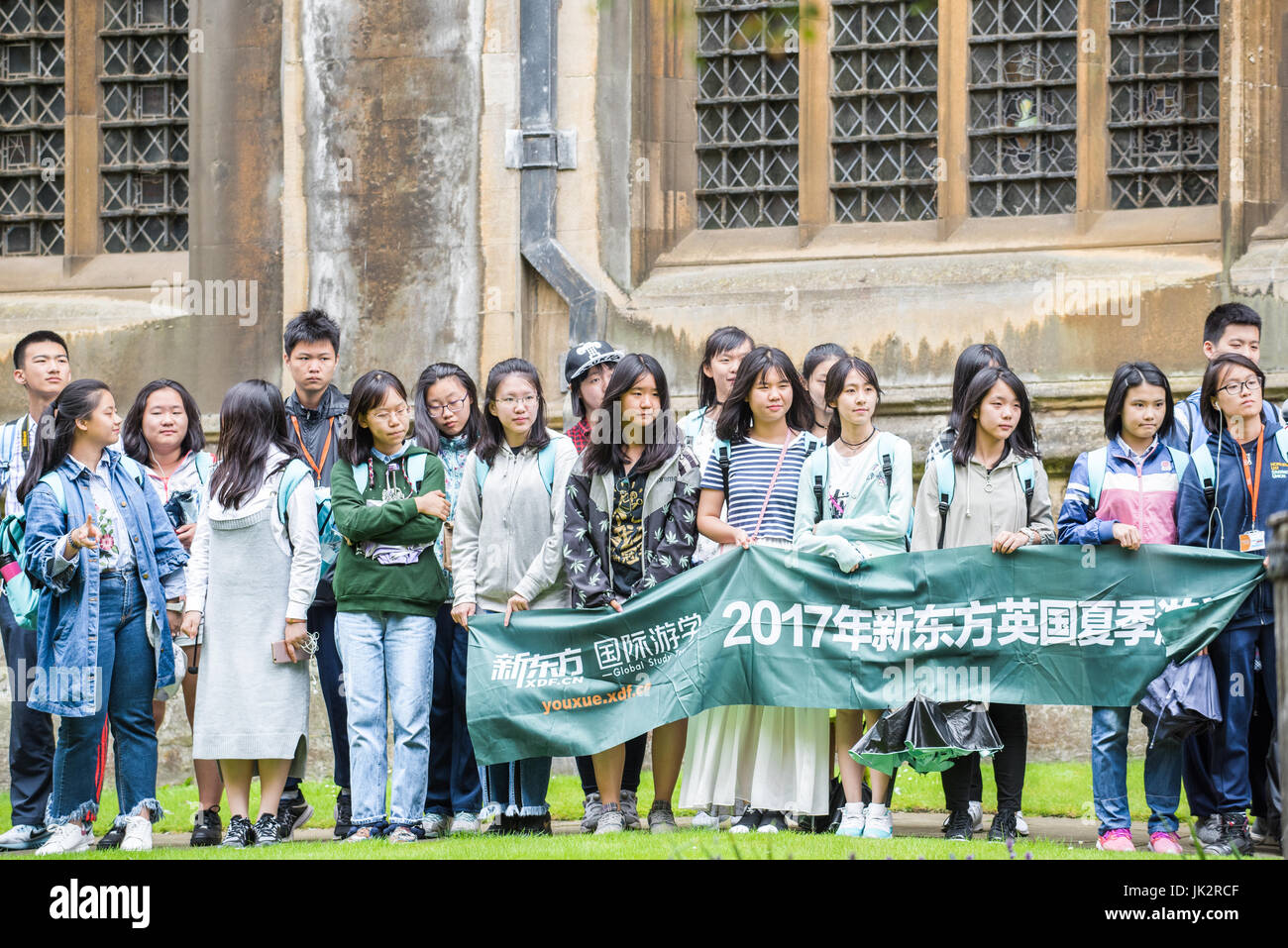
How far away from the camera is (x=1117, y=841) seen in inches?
294

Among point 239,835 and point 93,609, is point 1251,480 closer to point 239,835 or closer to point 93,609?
point 239,835

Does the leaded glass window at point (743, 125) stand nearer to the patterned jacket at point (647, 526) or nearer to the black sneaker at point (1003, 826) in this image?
the patterned jacket at point (647, 526)

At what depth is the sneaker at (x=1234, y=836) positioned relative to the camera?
7422mm

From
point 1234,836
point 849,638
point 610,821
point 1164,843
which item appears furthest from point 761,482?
point 1234,836

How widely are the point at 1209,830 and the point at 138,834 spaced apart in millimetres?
4767

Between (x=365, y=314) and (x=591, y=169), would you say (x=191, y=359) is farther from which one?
(x=591, y=169)

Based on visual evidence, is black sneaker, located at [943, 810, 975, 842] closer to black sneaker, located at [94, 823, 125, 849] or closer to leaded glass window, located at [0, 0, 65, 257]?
black sneaker, located at [94, 823, 125, 849]

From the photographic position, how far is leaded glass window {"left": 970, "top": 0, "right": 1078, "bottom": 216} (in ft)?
40.0

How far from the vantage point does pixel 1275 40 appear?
1127cm

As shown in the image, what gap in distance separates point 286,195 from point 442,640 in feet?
16.6

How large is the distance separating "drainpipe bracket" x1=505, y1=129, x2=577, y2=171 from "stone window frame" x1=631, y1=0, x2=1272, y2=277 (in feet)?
2.10
